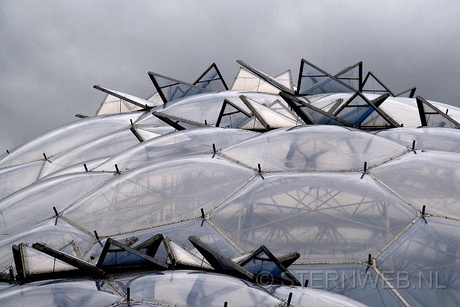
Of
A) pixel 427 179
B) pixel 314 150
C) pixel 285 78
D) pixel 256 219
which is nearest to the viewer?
pixel 256 219

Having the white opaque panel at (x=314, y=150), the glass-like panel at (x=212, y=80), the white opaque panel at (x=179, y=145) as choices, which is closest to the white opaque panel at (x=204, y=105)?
the glass-like panel at (x=212, y=80)

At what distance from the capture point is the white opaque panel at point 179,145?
20.5 m

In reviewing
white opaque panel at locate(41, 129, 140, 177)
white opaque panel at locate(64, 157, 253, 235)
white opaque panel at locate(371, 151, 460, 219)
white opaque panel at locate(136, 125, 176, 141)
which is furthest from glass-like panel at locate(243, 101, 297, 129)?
white opaque panel at locate(371, 151, 460, 219)

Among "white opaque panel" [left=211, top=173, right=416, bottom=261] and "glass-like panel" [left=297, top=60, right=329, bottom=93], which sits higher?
"glass-like panel" [left=297, top=60, right=329, bottom=93]

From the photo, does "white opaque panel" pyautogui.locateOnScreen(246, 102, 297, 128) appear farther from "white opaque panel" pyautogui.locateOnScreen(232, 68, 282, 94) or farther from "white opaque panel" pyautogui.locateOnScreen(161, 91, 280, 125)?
"white opaque panel" pyautogui.locateOnScreen(232, 68, 282, 94)

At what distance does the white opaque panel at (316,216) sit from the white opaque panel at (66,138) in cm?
1269

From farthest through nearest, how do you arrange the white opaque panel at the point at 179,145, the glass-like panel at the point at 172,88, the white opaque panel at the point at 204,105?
the glass-like panel at the point at 172,88 < the white opaque panel at the point at 204,105 < the white opaque panel at the point at 179,145

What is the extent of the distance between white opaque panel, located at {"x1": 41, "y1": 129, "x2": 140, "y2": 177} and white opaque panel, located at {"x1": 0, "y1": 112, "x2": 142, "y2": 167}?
1.30 metres

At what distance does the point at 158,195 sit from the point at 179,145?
12.4 ft

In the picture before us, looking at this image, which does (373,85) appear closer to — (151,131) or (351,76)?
(351,76)

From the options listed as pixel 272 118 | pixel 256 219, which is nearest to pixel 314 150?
pixel 256 219

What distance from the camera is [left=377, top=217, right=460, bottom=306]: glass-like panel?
46.2ft

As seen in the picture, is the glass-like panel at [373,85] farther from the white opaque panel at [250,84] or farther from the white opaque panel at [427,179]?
the white opaque panel at [427,179]

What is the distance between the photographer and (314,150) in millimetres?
17859
